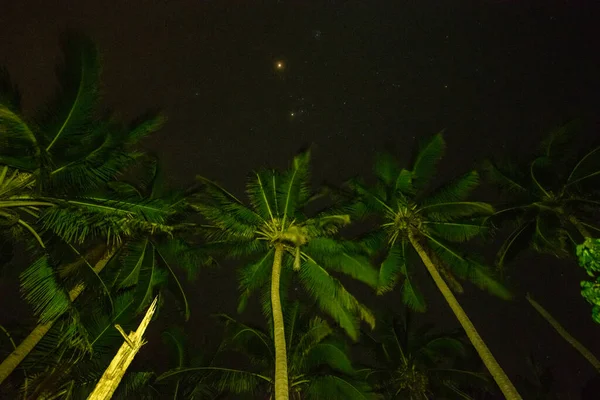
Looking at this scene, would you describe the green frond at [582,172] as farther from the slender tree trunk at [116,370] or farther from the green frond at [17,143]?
the green frond at [17,143]

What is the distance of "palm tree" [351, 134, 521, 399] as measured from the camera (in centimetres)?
1192

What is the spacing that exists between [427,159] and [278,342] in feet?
26.6

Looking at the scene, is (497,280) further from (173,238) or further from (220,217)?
(173,238)

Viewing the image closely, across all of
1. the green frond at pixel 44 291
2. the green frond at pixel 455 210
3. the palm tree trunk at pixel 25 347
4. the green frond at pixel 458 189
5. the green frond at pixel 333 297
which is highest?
the green frond at pixel 458 189

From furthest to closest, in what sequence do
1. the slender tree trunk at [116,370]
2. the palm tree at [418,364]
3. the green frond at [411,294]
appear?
1. the palm tree at [418,364]
2. the green frond at [411,294]
3. the slender tree trunk at [116,370]

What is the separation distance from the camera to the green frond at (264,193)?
35.9 ft

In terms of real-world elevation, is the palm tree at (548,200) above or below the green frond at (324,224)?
above

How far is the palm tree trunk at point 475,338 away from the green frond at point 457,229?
0.90 metres

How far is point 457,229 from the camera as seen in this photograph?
12578 mm

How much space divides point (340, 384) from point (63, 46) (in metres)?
12.2

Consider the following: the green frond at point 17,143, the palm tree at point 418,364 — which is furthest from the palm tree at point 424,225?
the green frond at point 17,143

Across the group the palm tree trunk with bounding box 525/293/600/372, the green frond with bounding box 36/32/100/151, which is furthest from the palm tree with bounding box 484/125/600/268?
the green frond with bounding box 36/32/100/151

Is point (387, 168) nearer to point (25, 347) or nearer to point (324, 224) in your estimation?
point (324, 224)

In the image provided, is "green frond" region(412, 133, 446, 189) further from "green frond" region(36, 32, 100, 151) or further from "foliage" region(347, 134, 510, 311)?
"green frond" region(36, 32, 100, 151)
